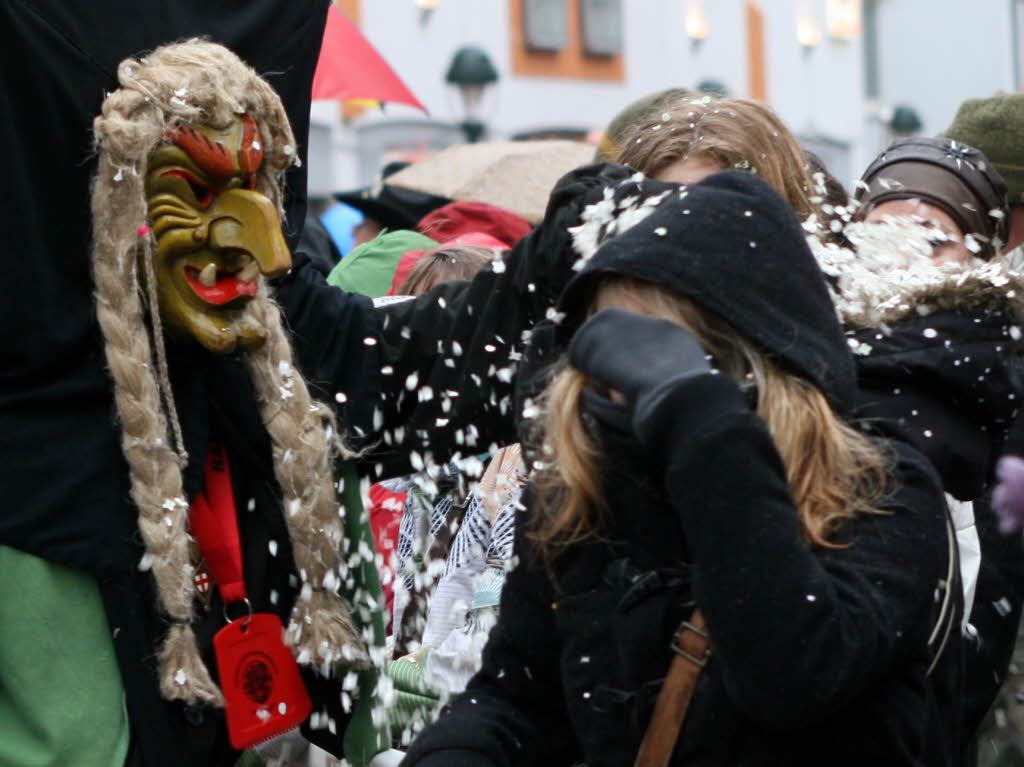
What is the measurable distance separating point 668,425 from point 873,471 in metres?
0.29

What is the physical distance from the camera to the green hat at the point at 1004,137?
3.48 metres

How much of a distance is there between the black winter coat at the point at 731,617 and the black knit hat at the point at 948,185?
96cm

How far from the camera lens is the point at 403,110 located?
18922mm

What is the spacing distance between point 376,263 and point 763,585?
3.22 m

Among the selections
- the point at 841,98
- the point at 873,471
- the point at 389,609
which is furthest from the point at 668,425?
the point at 841,98

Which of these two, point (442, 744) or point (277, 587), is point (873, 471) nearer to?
point (442, 744)

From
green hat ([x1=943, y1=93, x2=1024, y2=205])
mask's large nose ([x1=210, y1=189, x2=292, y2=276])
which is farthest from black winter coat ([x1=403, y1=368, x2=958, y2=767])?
green hat ([x1=943, y1=93, x2=1024, y2=205])

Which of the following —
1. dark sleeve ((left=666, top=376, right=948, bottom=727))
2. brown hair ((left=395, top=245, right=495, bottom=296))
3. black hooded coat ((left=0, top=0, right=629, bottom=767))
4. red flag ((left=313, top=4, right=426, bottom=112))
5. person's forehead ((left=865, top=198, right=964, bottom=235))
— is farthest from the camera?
red flag ((left=313, top=4, right=426, bottom=112))

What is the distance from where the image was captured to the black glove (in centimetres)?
164

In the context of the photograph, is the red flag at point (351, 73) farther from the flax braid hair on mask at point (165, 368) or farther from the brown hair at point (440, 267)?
the flax braid hair on mask at point (165, 368)

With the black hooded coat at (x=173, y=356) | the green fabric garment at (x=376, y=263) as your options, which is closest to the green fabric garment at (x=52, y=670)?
the black hooded coat at (x=173, y=356)

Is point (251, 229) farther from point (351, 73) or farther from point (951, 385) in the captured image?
point (351, 73)

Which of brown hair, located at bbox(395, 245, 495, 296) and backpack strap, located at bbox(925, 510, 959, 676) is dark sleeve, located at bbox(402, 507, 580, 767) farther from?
brown hair, located at bbox(395, 245, 495, 296)

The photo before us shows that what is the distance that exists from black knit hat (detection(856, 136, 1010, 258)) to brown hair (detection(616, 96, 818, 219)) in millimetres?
198
